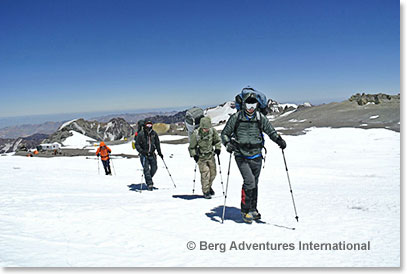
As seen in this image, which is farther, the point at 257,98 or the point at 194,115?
the point at 194,115

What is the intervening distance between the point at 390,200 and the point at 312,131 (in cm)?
2980

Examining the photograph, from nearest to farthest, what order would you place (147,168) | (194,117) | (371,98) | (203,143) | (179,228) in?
(179,228) < (203,143) < (194,117) < (147,168) < (371,98)

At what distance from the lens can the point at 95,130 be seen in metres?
119

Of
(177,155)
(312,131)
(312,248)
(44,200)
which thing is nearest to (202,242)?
(312,248)

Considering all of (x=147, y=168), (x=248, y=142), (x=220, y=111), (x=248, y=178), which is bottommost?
(x=147, y=168)

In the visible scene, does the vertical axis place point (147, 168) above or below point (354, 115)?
below

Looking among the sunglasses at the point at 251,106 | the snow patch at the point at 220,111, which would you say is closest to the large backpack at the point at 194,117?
the sunglasses at the point at 251,106

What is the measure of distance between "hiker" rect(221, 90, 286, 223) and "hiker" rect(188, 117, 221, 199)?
271cm

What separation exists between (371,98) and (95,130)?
99.2 metres

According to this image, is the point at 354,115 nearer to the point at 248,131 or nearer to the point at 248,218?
the point at 248,131

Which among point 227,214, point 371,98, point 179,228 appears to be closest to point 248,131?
point 227,214

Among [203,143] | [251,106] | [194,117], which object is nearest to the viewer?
[251,106]

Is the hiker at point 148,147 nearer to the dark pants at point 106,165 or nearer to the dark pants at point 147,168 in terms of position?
the dark pants at point 147,168

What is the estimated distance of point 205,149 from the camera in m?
8.90
